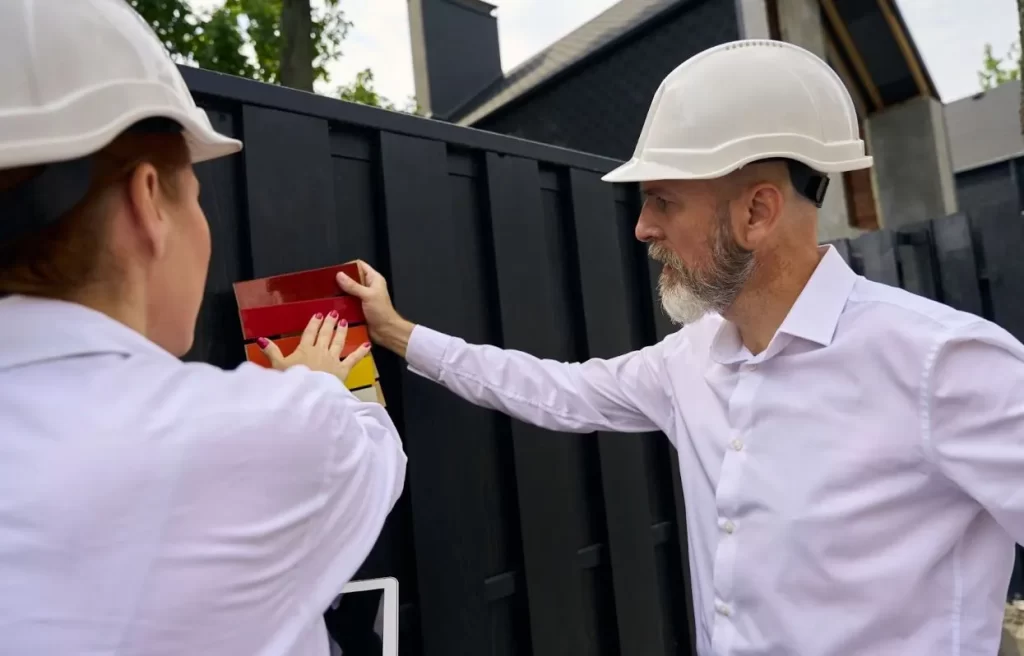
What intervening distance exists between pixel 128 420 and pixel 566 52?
40.4 feet

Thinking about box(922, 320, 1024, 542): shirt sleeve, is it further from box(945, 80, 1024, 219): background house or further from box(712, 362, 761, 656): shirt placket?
box(945, 80, 1024, 219): background house

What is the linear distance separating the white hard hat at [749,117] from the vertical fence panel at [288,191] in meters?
0.87

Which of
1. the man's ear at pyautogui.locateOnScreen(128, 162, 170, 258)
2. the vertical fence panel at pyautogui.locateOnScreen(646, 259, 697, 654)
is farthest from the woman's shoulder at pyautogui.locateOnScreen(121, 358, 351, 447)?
the vertical fence panel at pyautogui.locateOnScreen(646, 259, 697, 654)

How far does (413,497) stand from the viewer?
81.4 inches

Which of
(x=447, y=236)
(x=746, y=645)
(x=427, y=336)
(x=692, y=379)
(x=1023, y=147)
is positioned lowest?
(x=746, y=645)

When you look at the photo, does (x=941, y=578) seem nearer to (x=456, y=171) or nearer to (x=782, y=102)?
(x=782, y=102)

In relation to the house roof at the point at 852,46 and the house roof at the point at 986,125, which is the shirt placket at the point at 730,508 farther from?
the house roof at the point at 986,125

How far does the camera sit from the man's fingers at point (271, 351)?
1710 millimetres

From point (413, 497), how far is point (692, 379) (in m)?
0.88

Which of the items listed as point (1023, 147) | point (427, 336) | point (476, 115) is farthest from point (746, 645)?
point (1023, 147)

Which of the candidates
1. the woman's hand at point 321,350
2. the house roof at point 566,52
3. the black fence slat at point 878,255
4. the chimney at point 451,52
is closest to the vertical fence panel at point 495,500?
the woman's hand at point 321,350

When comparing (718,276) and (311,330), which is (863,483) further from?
(311,330)

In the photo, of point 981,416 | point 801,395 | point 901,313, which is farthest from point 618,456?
point 981,416

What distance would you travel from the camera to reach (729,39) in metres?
8.77
